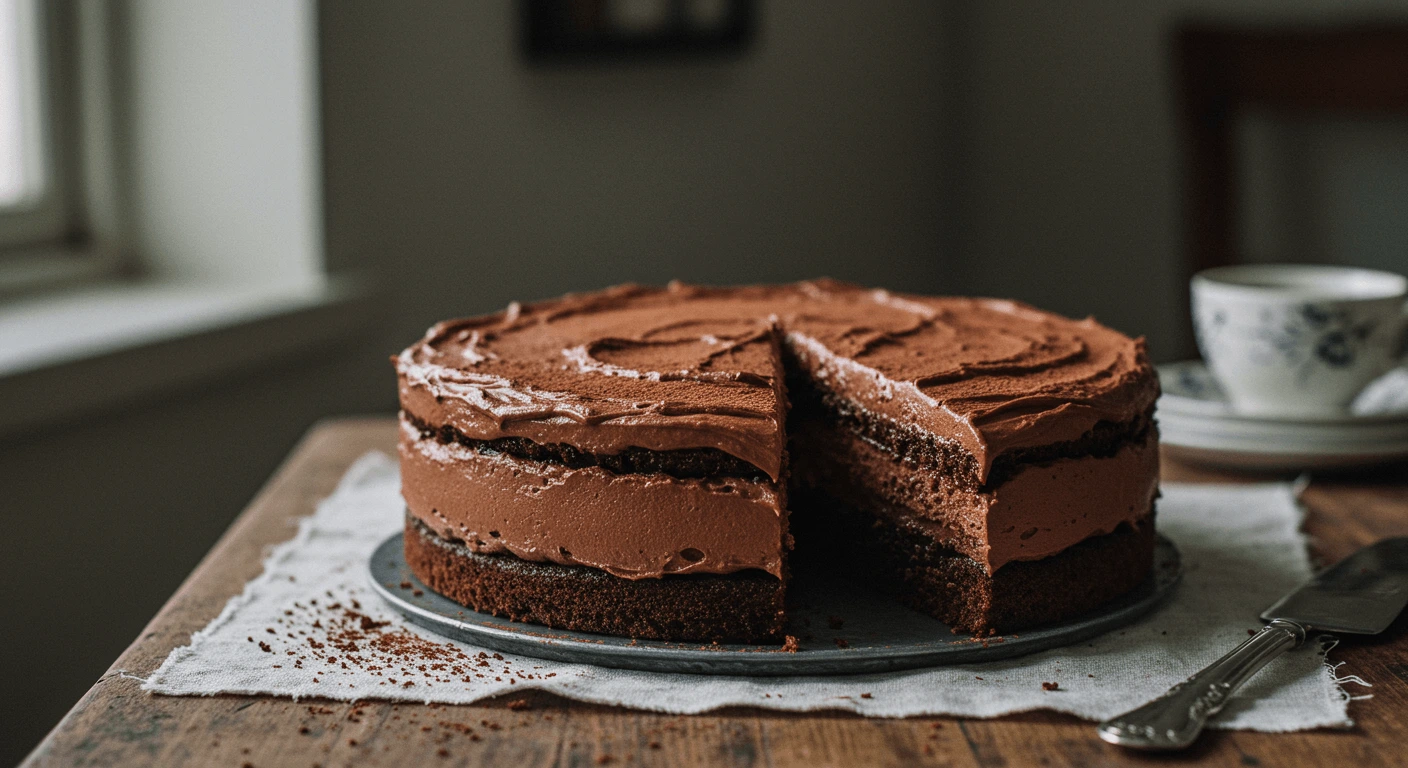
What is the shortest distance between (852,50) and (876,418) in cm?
318

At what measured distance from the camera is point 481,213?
3.67 m

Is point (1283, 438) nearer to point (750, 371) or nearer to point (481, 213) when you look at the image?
point (750, 371)

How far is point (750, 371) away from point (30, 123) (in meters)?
2.18

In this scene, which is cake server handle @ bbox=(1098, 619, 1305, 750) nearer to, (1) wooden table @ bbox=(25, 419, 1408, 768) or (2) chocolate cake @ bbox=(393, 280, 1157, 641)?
(1) wooden table @ bbox=(25, 419, 1408, 768)

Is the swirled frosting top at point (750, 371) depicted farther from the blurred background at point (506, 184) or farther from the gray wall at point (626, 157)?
the gray wall at point (626, 157)

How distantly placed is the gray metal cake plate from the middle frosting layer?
92mm

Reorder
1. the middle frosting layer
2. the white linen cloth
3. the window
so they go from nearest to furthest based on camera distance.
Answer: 1. the white linen cloth
2. the middle frosting layer
3. the window

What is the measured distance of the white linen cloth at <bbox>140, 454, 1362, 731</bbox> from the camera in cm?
134

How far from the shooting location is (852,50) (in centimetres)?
466

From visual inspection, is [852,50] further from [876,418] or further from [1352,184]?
[876,418]

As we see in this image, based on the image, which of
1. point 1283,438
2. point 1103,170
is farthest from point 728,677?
point 1103,170

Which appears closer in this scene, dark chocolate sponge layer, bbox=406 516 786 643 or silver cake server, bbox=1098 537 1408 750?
silver cake server, bbox=1098 537 1408 750

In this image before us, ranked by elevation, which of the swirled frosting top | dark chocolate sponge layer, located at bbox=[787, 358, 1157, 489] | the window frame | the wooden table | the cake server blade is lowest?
the wooden table

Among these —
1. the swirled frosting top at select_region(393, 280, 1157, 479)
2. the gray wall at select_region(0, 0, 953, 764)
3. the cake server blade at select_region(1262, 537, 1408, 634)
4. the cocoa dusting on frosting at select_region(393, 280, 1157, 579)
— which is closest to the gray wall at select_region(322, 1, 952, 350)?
the gray wall at select_region(0, 0, 953, 764)
